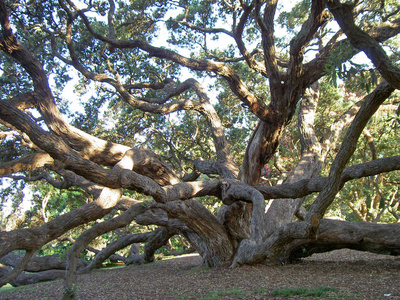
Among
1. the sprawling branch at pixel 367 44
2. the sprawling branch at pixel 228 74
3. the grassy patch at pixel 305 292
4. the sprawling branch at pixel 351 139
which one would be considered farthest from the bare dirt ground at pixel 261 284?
the sprawling branch at pixel 228 74

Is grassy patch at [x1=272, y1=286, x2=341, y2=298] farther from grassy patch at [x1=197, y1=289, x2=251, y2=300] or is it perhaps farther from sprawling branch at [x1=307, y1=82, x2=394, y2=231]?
sprawling branch at [x1=307, y1=82, x2=394, y2=231]

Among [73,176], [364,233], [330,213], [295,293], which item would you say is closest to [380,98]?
[295,293]

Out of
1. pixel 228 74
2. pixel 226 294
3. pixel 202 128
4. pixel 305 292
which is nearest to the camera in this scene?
pixel 305 292

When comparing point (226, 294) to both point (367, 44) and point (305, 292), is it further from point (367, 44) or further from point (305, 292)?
point (367, 44)

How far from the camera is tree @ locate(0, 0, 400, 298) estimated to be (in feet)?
12.5

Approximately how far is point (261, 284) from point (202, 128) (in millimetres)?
7585

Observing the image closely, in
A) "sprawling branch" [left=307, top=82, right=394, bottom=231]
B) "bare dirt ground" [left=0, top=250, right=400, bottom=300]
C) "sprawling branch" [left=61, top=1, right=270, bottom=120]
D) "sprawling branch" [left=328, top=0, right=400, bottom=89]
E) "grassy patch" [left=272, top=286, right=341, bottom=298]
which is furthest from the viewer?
"sprawling branch" [left=61, top=1, right=270, bottom=120]

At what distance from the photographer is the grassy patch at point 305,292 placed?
361 cm

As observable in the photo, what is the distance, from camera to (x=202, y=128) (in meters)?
11.5

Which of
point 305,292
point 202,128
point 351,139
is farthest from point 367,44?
point 202,128

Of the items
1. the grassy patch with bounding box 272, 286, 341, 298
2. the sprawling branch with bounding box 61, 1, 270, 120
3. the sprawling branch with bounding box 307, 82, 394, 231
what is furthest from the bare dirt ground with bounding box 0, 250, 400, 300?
the sprawling branch with bounding box 61, 1, 270, 120

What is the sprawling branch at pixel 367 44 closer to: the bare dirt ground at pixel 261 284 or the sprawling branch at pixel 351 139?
the sprawling branch at pixel 351 139

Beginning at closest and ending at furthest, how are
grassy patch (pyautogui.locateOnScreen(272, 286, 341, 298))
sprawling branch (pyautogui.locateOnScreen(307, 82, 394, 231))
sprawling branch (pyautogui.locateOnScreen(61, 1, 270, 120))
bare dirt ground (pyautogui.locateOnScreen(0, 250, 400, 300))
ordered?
1. sprawling branch (pyautogui.locateOnScreen(307, 82, 394, 231))
2. grassy patch (pyautogui.locateOnScreen(272, 286, 341, 298))
3. bare dirt ground (pyautogui.locateOnScreen(0, 250, 400, 300))
4. sprawling branch (pyautogui.locateOnScreen(61, 1, 270, 120))

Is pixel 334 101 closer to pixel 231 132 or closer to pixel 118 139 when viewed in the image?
pixel 231 132
